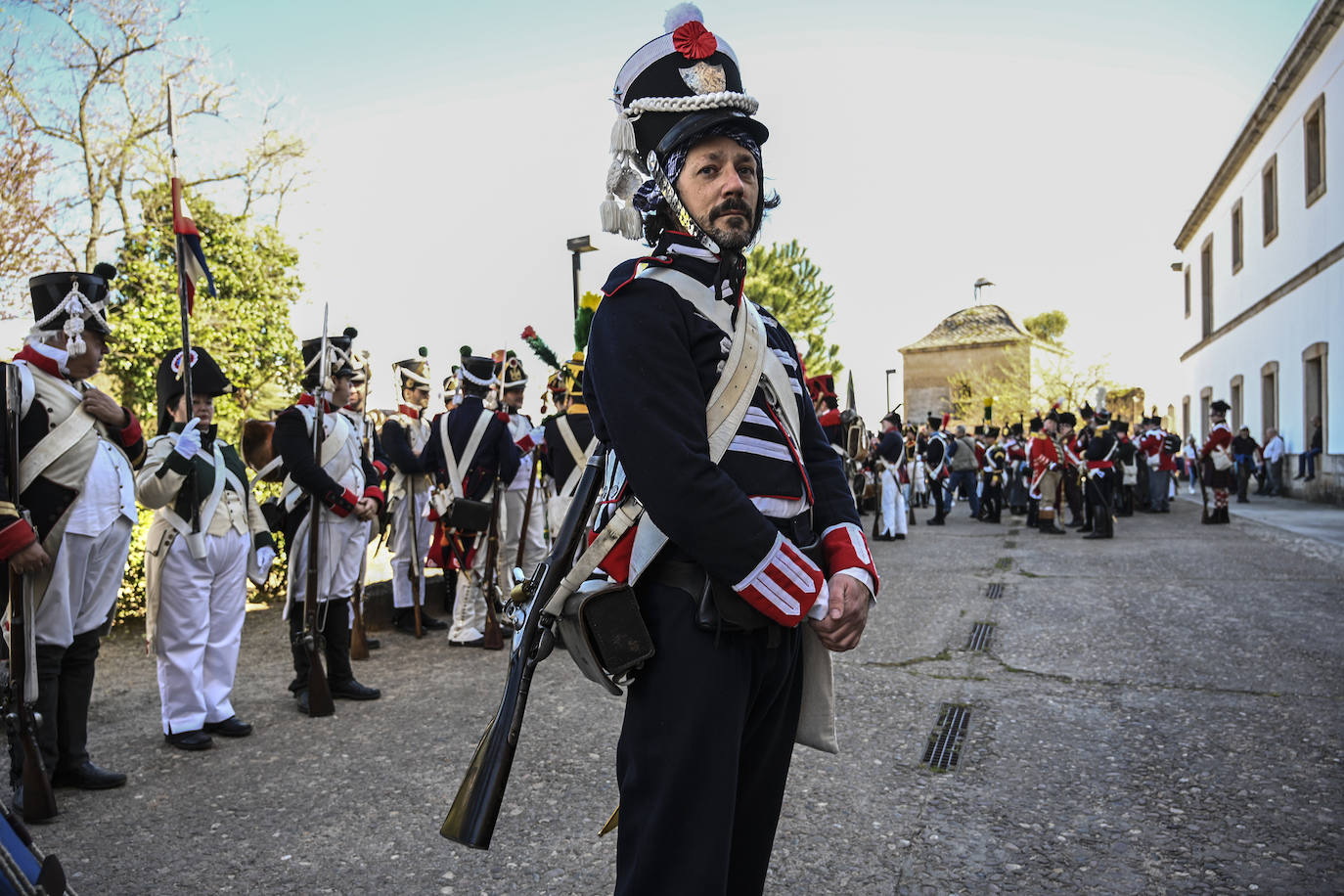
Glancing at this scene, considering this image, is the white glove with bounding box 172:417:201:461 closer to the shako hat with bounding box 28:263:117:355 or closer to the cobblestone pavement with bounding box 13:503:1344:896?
the shako hat with bounding box 28:263:117:355

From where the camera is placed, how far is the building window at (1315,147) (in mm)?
20938

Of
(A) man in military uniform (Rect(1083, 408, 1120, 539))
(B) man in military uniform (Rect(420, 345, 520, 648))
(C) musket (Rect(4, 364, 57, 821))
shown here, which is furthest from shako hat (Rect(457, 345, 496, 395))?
(A) man in military uniform (Rect(1083, 408, 1120, 539))

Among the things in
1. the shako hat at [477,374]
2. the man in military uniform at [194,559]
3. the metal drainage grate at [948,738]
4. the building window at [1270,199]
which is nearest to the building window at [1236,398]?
the building window at [1270,199]

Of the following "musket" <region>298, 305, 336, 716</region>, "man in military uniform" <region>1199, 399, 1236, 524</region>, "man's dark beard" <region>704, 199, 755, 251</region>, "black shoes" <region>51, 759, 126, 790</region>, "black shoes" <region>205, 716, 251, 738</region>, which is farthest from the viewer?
"man in military uniform" <region>1199, 399, 1236, 524</region>

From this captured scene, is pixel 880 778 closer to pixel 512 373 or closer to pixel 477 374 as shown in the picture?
pixel 477 374

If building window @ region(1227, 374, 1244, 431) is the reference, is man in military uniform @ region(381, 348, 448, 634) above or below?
below

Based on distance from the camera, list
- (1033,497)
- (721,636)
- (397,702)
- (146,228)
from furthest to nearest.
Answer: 1. (1033,497)
2. (146,228)
3. (397,702)
4. (721,636)

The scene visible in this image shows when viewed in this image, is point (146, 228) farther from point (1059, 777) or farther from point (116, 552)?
point (1059, 777)

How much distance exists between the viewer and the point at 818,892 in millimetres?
3088

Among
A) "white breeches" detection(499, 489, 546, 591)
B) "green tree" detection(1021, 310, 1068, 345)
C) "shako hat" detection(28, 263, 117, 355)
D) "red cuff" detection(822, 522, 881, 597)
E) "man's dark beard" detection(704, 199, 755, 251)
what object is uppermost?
"green tree" detection(1021, 310, 1068, 345)

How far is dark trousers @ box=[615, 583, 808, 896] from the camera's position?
1.78m

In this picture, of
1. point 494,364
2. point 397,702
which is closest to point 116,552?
point 397,702

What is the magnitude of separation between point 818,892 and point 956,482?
60.8 ft

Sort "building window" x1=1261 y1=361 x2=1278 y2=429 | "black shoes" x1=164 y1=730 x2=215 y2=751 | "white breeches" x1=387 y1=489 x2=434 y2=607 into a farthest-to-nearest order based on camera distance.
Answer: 1. "building window" x1=1261 y1=361 x2=1278 y2=429
2. "white breeches" x1=387 y1=489 x2=434 y2=607
3. "black shoes" x1=164 y1=730 x2=215 y2=751
